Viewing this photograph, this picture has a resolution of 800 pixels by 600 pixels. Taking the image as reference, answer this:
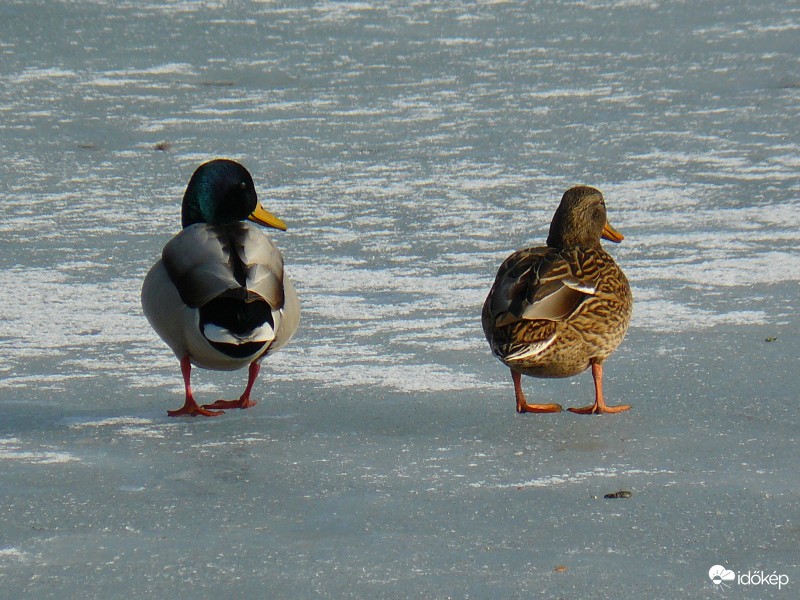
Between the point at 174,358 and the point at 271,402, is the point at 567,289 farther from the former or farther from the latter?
the point at 174,358

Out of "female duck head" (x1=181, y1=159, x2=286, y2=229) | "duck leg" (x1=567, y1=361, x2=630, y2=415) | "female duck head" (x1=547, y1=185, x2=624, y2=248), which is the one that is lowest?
"duck leg" (x1=567, y1=361, x2=630, y2=415)

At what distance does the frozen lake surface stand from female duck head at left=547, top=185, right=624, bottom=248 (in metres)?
0.39

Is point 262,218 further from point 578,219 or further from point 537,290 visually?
point 537,290

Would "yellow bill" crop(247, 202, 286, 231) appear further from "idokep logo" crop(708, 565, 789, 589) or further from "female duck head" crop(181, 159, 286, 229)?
"idokep logo" crop(708, 565, 789, 589)

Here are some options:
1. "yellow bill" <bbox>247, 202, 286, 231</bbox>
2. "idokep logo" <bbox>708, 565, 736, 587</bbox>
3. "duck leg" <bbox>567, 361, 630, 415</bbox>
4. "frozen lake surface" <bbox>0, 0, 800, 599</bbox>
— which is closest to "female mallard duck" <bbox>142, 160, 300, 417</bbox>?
"frozen lake surface" <bbox>0, 0, 800, 599</bbox>

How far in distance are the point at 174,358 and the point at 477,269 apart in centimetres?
139

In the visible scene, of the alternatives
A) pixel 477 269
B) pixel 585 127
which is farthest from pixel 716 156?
pixel 477 269

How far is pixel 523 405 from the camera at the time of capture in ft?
12.9

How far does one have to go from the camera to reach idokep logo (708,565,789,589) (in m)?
2.72

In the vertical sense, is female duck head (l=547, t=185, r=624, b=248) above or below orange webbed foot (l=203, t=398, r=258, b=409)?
above

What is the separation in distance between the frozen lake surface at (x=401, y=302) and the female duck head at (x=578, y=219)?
387 millimetres

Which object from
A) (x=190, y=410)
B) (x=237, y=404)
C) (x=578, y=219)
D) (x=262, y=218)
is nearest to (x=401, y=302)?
(x=262, y=218)

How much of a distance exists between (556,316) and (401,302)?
106cm

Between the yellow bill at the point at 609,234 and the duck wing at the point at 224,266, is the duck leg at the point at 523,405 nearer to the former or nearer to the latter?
the duck wing at the point at 224,266
